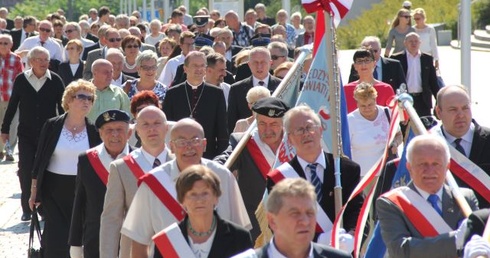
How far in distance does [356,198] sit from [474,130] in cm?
98

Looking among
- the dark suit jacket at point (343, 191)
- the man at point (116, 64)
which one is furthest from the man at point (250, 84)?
the dark suit jacket at point (343, 191)

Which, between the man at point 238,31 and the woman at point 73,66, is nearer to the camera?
the woman at point 73,66

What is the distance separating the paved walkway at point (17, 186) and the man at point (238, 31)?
4.34m

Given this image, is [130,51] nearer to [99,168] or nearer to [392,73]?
[392,73]

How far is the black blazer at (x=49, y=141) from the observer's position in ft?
35.4

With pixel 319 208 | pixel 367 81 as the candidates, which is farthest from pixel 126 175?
pixel 367 81

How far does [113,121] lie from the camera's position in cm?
943

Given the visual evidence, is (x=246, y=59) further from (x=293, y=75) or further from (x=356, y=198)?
(x=356, y=198)

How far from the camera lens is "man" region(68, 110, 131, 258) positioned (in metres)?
9.32

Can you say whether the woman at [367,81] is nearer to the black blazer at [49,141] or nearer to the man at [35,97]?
the black blazer at [49,141]

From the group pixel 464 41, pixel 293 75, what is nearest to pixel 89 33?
pixel 464 41

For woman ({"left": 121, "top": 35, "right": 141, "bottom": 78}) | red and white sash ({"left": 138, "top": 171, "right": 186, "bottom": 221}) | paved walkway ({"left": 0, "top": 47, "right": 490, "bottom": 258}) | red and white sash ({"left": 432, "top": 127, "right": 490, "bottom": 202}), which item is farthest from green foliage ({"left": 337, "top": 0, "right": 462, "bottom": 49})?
red and white sash ({"left": 138, "top": 171, "right": 186, "bottom": 221})

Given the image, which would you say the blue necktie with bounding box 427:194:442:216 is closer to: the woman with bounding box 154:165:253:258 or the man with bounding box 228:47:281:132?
the woman with bounding box 154:165:253:258

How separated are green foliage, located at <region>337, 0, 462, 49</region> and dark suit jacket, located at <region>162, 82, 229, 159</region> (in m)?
33.5
